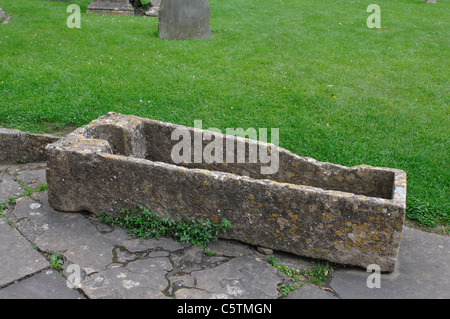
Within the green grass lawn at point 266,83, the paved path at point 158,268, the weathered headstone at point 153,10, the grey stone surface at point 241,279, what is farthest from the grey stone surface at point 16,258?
the weathered headstone at point 153,10

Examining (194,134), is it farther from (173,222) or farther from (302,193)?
(302,193)

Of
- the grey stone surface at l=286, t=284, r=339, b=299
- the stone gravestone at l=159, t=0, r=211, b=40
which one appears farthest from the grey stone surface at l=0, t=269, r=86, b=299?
the stone gravestone at l=159, t=0, r=211, b=40

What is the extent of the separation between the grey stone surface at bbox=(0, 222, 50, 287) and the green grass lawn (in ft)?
7.29

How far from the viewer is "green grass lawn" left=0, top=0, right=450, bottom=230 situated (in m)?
5.55

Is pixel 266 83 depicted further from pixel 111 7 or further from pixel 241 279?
pixel 111 7

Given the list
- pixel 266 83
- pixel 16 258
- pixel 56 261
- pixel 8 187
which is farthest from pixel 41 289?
pixel 266 83

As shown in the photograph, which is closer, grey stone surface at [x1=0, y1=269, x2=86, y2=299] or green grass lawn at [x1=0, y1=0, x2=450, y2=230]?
grey stone surface at [x1=0, y1=269, x2=86, y2=299]

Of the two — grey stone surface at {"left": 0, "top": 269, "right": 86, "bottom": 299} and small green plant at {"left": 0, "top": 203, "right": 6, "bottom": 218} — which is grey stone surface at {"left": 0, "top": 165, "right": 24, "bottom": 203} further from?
grey stone surface at {"left": 0, "top": 269, "right": 86, "bottom": 299}

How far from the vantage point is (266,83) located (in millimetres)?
7254

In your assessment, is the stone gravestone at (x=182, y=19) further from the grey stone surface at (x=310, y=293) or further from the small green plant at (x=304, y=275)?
the grey stone surface at (x=310, y=293)

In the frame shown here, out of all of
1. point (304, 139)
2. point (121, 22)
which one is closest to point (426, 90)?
point (304, 139)

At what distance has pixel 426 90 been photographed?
287 inches

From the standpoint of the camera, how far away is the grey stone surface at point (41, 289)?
315 centimetres

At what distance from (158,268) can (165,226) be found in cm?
50
